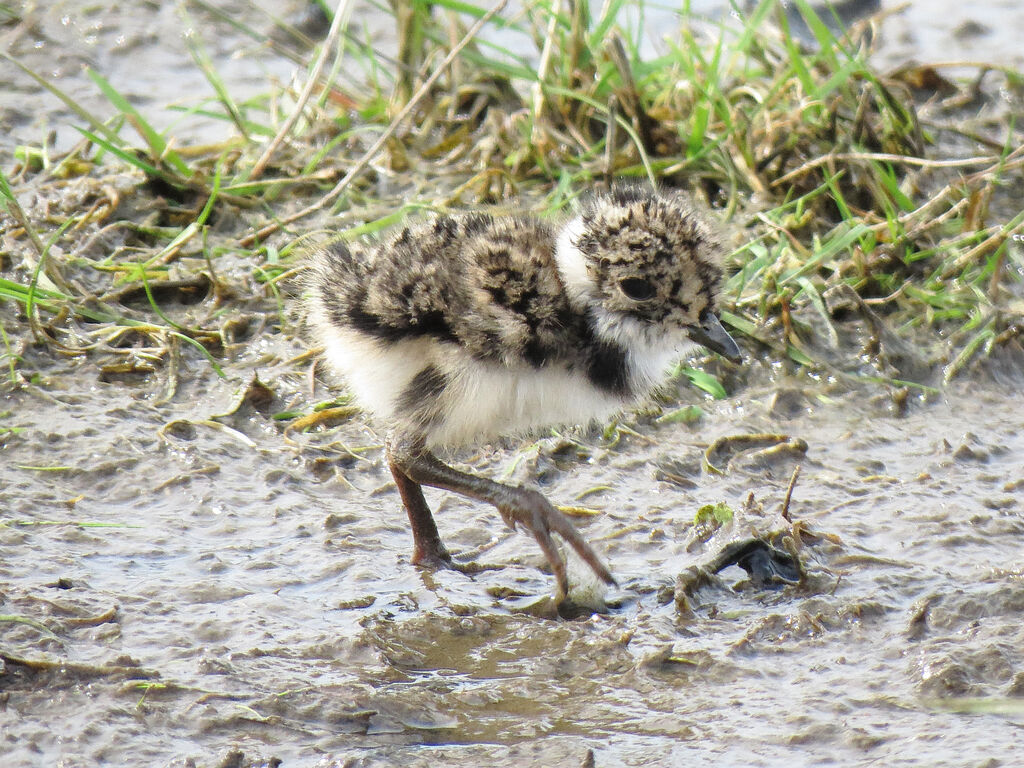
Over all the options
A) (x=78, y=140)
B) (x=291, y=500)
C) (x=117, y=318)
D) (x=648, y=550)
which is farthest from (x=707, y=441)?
(x=78, y=140)

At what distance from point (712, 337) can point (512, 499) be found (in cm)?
69

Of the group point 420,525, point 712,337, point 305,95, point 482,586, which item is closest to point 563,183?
point 305,95

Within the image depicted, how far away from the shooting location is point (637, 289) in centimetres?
340

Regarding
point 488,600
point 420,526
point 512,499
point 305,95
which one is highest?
point 305,95

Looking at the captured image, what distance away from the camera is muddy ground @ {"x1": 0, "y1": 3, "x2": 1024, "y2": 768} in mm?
2922

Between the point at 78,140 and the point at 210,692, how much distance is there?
11.9ft

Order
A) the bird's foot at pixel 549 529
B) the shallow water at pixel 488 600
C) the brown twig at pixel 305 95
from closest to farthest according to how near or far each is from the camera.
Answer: the shallow water at pixel 488 600 → the bird's foot at pixel 549 529 → the brown twig at pixel 305 95

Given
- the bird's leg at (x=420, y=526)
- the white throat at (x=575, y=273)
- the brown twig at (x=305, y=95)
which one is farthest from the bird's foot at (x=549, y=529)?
the brown twig at (x=305, y=95)

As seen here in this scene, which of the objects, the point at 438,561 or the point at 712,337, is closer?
the point at 712,337

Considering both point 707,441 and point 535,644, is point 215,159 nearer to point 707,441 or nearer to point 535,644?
point 707,441

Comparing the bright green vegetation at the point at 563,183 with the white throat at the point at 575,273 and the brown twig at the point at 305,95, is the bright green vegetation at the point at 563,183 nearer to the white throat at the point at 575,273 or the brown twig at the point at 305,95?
the brown twig at the point at 305,95

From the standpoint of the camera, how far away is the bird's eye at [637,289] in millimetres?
3381

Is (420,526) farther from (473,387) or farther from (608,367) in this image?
(608,367)

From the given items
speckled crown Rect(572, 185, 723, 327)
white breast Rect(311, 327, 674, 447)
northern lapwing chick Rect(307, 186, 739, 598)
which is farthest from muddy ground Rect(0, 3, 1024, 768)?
speckled crown Rect(572, 185, 723, 327)
